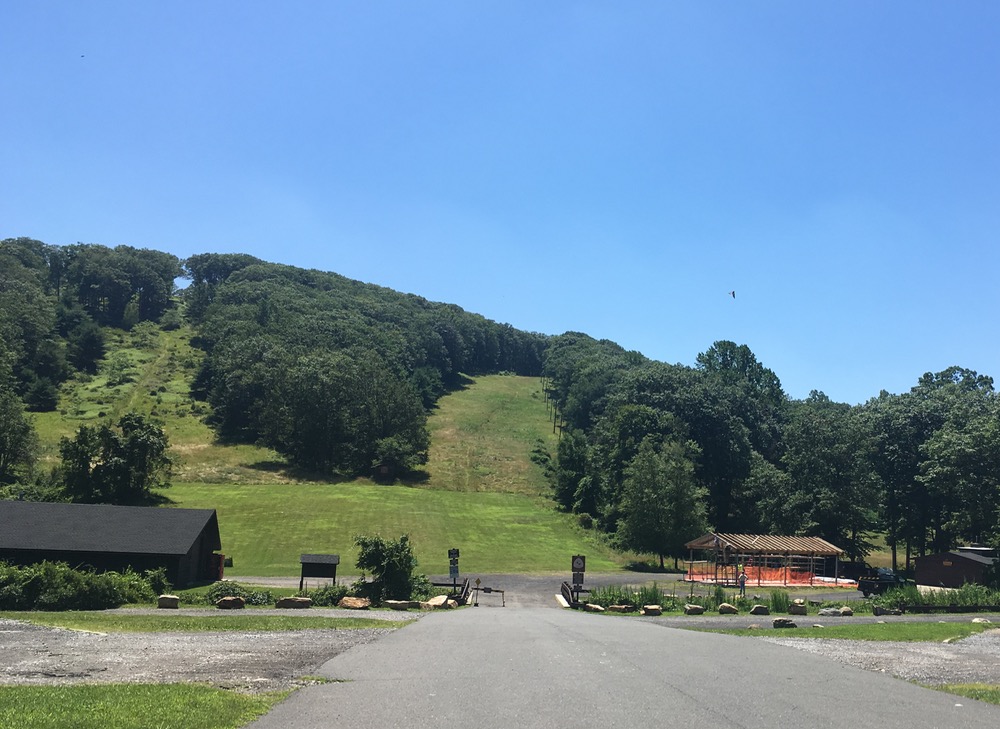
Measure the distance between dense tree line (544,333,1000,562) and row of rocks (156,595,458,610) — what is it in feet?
129

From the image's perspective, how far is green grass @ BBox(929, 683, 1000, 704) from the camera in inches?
520

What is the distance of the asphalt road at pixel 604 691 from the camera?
10586 millimetres

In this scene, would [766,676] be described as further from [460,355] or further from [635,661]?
[460,355]

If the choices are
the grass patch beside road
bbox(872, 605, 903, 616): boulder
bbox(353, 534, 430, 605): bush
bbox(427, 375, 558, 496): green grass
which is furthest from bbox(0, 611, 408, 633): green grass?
bbox(427, 375, 558, 496): green grass

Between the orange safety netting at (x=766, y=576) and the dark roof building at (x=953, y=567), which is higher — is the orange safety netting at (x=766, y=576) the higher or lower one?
the lower one

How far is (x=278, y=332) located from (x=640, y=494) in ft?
334

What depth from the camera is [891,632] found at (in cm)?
2486

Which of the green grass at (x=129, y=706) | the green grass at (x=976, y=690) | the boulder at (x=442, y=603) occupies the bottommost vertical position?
the boulder at (x=442, y=603)

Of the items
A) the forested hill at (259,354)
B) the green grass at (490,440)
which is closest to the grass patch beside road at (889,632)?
the forested hill at (259,354)

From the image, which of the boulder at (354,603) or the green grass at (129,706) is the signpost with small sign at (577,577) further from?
the green grass at (129,706)

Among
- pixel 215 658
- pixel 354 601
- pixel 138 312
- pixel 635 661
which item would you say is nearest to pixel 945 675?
pixel 635 661

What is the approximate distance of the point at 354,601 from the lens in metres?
34.2

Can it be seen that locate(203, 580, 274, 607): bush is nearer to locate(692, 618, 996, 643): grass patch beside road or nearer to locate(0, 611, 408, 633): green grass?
locate(0, 611, 408, 633): green grass

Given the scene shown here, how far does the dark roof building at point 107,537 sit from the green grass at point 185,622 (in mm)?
12758
